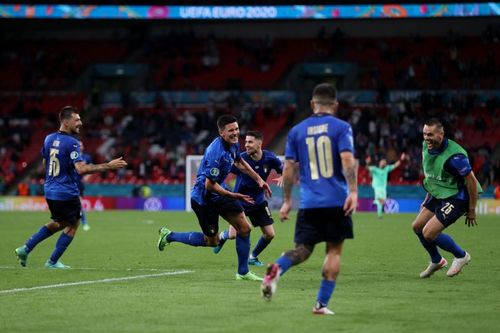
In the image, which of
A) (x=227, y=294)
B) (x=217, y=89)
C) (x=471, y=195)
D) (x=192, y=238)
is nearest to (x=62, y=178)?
(x=192, y=238)

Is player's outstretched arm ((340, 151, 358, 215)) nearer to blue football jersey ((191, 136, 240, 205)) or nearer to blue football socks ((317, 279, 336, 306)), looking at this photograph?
blue football socks ((317, 279, 336, 306))

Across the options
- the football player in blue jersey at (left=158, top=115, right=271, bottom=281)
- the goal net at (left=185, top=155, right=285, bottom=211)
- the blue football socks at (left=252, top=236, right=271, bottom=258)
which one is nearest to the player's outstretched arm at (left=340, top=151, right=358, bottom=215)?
the football player in blue jersey at (left=158, top=115, right=271, bottom=281)

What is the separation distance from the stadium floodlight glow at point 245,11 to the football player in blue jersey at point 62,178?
96.3ft

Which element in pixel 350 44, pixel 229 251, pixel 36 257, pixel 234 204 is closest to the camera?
pixel 234 204

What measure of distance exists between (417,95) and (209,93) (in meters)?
10.1

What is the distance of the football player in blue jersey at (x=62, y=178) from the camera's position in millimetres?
14867

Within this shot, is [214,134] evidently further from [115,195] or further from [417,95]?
[417,95]

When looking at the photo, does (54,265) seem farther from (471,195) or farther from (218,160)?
(471,195)

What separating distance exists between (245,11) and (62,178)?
2995 centimetres

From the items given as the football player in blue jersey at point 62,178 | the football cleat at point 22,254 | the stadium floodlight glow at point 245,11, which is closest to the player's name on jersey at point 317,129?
the football player in blue jersey at point 62,178

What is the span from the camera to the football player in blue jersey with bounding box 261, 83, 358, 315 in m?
9.79

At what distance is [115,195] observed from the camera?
43.2m

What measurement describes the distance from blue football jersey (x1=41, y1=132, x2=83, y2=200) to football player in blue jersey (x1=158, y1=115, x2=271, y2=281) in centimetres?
199

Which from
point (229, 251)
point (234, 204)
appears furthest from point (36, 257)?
point (234, 204)
